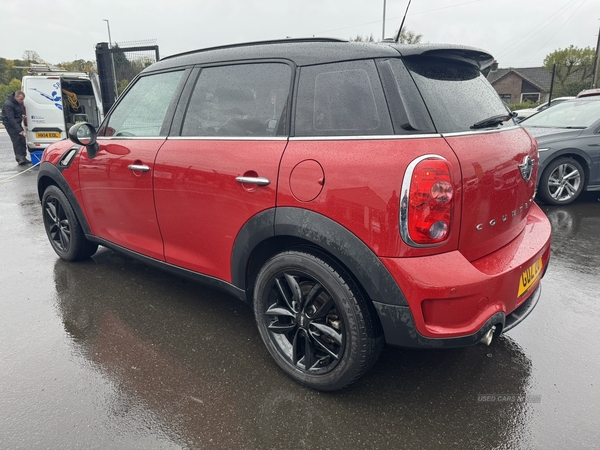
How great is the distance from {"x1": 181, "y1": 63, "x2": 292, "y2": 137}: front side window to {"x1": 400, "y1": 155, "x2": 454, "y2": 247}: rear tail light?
78 cm

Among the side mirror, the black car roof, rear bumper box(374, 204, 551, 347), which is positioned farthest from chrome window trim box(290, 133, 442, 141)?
the side mirror

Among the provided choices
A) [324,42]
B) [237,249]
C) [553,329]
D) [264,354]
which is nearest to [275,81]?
[324,42]

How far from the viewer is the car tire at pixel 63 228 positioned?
3912 mm

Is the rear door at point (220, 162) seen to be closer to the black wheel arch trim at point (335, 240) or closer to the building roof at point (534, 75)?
the black wheel arch trim at point (335, 240)

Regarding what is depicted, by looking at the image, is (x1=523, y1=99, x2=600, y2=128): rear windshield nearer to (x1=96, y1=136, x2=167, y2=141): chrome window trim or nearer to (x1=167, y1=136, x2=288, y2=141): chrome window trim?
(x1=167, y1=136, x2=288, y2=141): chrome window trim

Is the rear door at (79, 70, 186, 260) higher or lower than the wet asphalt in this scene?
higher

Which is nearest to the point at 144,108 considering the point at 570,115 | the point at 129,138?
the point at 129,138

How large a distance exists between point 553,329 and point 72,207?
3.86 meters

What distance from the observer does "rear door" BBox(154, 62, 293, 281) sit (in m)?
2.33

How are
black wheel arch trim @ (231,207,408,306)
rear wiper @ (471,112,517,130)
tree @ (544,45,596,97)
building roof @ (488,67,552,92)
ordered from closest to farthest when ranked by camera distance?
black wheel arch trim @ (231,207,408,306) < rear wiper @ (471,112,517,130) < tree @ (544,45,596,97) < building roof @ (488,67,552,92)

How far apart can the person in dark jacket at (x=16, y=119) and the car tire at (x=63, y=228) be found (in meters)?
8.61

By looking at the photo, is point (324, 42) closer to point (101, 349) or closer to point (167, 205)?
point (167, 205)

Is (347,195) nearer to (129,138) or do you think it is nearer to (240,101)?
(240,101)

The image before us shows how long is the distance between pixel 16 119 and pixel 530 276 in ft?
41.1
